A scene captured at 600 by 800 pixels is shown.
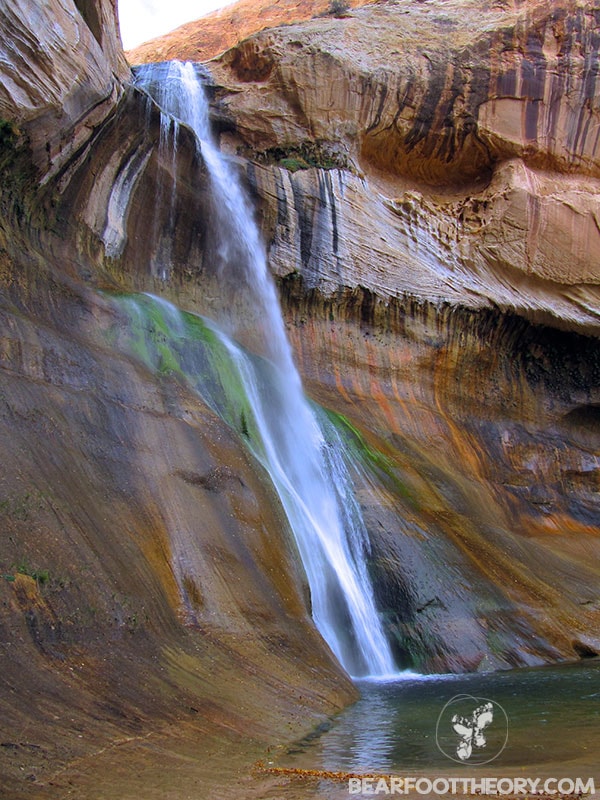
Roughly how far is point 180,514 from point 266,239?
10704 mm

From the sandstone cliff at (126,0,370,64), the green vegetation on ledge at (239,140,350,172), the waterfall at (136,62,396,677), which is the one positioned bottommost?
the waterfall at (136,62,396,677)

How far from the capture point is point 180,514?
30.0 feet

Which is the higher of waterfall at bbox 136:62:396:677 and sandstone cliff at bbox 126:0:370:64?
sandstone cliff at bbox 126:0:370:64

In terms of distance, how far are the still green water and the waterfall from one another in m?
1.55

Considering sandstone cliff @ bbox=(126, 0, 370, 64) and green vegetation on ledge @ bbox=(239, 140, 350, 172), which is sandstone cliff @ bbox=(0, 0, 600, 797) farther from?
sandstone cliff @ bbox=(126, 0, 370, 64)

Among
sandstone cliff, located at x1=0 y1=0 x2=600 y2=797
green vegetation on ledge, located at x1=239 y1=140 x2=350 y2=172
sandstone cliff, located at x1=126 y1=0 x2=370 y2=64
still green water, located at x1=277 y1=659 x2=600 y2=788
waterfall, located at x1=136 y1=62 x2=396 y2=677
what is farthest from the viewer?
sandstone cliff, located at x1=126 y1=0 x2=370 y2=64

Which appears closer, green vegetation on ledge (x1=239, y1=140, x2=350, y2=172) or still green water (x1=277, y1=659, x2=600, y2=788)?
still green water (x1=277, y1=659, x2=600, y2=788)

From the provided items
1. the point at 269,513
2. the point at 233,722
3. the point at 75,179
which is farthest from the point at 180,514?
the point at 75,179

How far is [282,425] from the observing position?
539 inches

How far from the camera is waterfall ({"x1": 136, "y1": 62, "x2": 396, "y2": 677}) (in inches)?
417

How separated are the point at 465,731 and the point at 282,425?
8.32 meters

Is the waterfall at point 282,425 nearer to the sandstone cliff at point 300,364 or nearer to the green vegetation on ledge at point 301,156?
the sandstone cliff at point 300,364

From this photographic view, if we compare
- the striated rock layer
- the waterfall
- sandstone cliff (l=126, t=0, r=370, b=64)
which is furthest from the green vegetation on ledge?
sandstone cliff (l=126, t=0, r=370, b=64)

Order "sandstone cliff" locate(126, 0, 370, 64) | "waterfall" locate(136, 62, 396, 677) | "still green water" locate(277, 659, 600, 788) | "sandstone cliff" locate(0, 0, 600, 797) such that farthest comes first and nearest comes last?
"sandstone cliff" locate(126, 0, 370, 64)
"waterfall" locate(136, 62, 396, 677)
"sandstone cliff" locate(0, 0, 600, 797)
"still green water" locate(277, 659, 600, 788)
